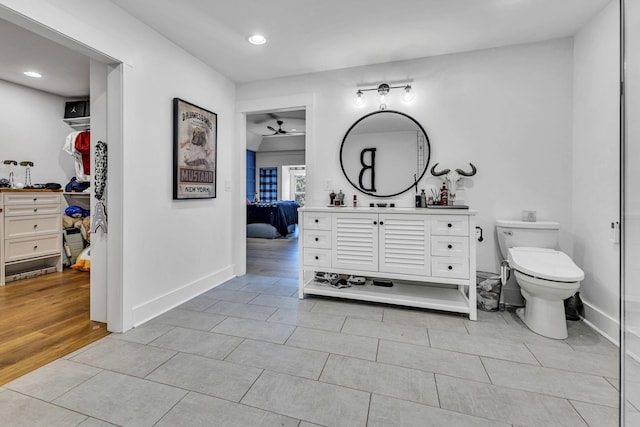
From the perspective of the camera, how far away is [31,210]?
338cm

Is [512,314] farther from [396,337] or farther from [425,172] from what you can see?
[425,172]

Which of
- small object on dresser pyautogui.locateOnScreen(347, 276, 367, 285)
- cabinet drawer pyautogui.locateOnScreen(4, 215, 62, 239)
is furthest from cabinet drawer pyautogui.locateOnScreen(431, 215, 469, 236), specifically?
cabinet drawer pyautogui.locateOnScreen(4, 215, 62, 239)

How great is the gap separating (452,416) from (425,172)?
2.11 m

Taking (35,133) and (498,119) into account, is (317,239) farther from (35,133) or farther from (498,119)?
(35,133)

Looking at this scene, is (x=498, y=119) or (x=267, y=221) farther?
(x=267, y=221)

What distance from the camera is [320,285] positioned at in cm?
289

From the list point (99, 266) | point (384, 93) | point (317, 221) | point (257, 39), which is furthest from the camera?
point (384, 93)

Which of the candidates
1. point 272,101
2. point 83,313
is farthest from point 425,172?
point 83,313

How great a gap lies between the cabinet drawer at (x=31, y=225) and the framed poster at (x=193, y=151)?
222cm

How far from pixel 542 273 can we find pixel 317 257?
175 centimetres

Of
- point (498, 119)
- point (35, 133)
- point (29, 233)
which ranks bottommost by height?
point (29, 233)

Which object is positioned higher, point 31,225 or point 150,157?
point 150,157

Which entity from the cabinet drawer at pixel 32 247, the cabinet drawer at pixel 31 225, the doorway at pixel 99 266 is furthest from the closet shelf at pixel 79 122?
the doorway at pixel 99 266

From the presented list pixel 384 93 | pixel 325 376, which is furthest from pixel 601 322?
pixel 384 93
